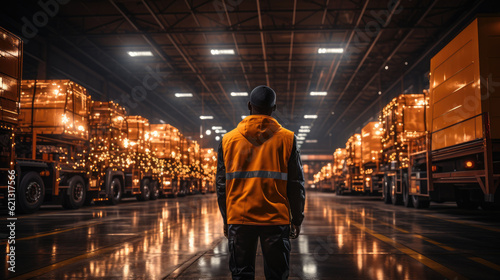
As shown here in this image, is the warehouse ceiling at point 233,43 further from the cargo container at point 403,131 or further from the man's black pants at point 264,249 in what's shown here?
the man's black pants at point 264,249

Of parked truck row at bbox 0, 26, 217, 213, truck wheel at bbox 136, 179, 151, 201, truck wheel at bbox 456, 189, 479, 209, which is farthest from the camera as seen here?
truck wheel at bbox 136, 179, 151, 201

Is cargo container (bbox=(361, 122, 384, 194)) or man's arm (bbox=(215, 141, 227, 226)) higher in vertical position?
cargo container (bbox=(361, 122, 384, 194))

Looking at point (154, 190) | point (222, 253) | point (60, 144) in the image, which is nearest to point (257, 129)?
point (222, 253)

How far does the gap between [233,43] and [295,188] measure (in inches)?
930

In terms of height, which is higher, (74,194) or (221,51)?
(221,51)

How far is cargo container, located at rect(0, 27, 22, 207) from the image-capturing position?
11156 millimetres

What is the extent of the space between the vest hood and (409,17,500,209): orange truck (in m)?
7.76

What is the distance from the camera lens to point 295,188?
270 cm

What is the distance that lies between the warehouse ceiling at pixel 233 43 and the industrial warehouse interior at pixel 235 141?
12 cm

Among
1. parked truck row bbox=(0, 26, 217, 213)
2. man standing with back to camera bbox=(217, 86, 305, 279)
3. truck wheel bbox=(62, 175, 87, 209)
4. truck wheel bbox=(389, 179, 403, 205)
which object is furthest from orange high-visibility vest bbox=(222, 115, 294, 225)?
truck wheel bbox=(389, 179, 403, 205)

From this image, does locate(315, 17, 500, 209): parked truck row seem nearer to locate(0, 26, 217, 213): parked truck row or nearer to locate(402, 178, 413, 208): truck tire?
locate(402, 178, 413, 208): truck tire

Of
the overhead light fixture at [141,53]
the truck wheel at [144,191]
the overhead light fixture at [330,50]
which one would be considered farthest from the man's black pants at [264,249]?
the overhead light fixture at [141,53]

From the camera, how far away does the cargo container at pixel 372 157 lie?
22.1 metres

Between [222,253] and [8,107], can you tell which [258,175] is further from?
[8,107]
